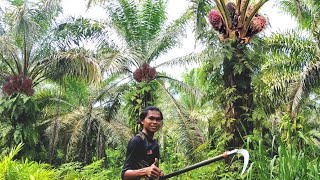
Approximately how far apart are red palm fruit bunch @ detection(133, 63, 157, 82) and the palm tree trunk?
6.95 meters

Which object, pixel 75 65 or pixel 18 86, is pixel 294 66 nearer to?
pixel 75 65

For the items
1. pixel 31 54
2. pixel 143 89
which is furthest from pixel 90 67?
pixel 31 54

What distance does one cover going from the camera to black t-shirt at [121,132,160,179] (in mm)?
3613

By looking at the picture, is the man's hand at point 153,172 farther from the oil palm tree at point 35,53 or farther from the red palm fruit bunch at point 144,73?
the red palm fruit bunch at point 144,73

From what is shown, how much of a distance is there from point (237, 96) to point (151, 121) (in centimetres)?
297

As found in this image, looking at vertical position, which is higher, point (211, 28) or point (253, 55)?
point (211, 28)

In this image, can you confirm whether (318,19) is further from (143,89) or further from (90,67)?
(90,67)

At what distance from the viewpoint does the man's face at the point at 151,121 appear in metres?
3.76

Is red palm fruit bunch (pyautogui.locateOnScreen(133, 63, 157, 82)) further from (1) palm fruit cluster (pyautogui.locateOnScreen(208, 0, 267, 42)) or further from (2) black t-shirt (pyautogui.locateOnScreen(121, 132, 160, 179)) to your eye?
(2) black t-shirt (pyautogui.locateOnScreen(121, 132, 160, 179))

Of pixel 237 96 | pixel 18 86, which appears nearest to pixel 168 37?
pixel 18 86

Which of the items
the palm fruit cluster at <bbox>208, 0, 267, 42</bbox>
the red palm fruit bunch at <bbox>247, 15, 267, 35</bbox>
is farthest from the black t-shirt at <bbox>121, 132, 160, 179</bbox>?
the red palm fruit bunch at <bbox>247, 15, 267, 35</bbox>

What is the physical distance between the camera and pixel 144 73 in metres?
13.7

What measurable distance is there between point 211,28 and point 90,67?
19.8 ft

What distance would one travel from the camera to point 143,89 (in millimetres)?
13109
